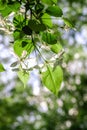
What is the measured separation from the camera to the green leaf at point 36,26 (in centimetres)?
99

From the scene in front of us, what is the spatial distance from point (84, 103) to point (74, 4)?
10.3 feet

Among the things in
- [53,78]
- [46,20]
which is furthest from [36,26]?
[53,78]

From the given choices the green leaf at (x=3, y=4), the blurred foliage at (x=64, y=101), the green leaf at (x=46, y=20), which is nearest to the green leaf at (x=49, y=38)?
the green leaf at (x=46, y=20)

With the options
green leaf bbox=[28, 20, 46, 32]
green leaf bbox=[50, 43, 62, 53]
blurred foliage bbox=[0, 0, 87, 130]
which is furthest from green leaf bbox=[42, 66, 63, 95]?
blurred foliage bbox=[0, 0, 87, 130]

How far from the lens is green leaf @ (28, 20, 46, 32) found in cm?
99

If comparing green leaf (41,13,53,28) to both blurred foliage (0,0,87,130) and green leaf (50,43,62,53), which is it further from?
blurred foliage (0,0,87,130)

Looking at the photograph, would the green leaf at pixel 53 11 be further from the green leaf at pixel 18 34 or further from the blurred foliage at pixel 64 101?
the blurred foliage at pixel 64 101

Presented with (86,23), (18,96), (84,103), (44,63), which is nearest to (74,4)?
(86,23)

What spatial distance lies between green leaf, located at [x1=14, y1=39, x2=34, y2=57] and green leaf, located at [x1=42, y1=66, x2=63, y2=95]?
94mm

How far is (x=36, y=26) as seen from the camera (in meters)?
0.99

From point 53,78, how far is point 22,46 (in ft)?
0.50

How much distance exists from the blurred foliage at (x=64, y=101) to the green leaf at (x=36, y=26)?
30.1 feet

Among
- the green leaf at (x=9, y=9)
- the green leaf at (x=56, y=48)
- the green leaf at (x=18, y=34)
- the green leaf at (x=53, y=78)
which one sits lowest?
the green leaf at (x=53, y=78)

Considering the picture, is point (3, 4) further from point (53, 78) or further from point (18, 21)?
point (53, 78)
